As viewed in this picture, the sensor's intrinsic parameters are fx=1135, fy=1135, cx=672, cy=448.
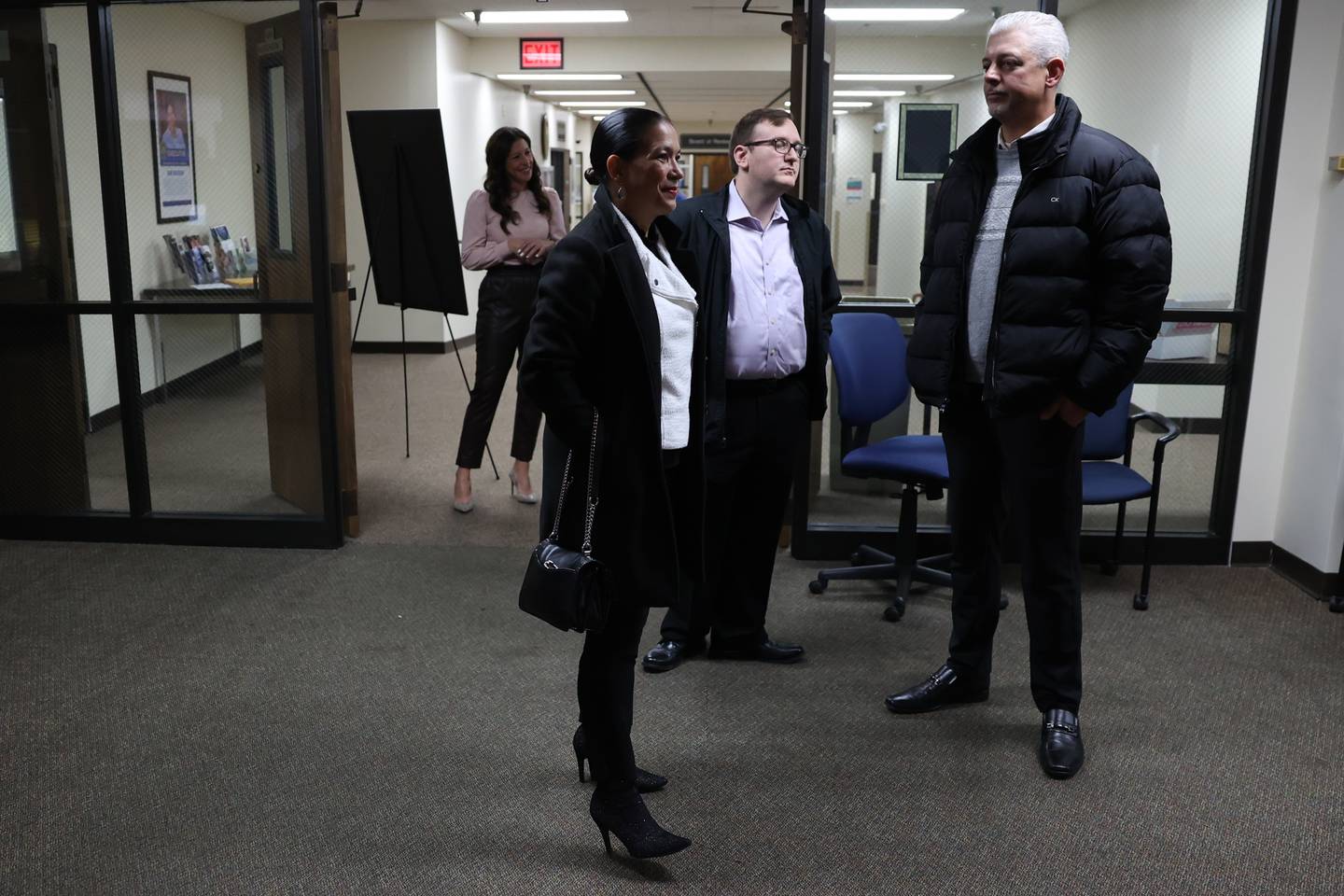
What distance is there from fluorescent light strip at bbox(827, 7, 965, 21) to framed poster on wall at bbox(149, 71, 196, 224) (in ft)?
7.52

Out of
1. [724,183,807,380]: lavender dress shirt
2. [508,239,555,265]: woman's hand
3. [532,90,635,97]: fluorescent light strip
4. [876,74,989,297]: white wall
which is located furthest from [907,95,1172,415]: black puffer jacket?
[532,90,635,97]: fluorescent light strip

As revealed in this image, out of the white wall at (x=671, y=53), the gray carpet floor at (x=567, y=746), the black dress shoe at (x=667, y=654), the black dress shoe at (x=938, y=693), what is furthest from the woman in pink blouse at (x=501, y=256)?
the white wall at (x=671, y=53)

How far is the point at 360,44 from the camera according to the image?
861cm

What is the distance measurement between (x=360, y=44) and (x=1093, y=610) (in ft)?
23.4

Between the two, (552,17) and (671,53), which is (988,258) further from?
(671,53)

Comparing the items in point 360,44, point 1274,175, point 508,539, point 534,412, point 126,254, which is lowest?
point 508,539

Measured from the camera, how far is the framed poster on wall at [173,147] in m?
4.02

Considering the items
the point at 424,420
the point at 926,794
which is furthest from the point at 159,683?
the point at 424,420

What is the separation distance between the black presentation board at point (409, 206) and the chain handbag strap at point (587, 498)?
2637 mm

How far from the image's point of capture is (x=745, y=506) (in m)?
3.15

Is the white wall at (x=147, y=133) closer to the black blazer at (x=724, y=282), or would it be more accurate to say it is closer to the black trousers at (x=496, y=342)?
the black trousers at (x=496, y=342)

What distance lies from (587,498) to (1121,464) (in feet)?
8.15

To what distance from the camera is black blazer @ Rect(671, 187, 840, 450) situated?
2.91 meters

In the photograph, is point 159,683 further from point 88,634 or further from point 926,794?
point 926,794
